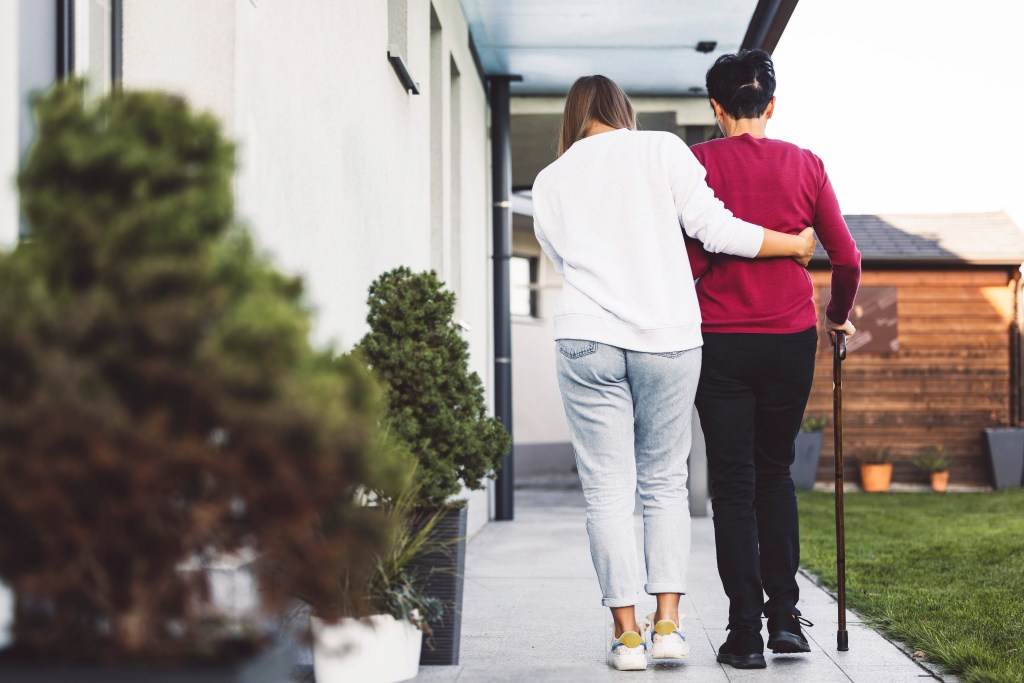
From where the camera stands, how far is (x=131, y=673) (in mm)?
1059

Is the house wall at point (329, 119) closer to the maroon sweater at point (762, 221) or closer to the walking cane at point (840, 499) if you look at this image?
the maroon sweater at point (762, 221)

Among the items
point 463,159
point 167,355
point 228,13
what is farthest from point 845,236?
point 463,159

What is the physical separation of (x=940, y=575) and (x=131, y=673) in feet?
13.8

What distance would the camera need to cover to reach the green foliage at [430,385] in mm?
2582

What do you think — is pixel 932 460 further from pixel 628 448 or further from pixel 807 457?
pixel 628 448

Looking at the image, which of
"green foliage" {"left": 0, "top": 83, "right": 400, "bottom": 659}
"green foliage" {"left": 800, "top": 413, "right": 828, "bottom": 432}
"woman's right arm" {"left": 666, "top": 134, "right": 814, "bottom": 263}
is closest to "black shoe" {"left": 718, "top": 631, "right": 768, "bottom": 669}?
"woman's right arm" {"left": 666, "top": 134, "right": 814, "bottom": 263}

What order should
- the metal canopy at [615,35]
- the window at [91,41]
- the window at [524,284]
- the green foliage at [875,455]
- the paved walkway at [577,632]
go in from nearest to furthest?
the window at [91,41] < the paved walkway at [577,632] < the metal canopy at [615,35] < the green foliage at [875,455] < the window at [524,284]

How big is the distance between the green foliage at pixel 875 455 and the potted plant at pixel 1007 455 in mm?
1017

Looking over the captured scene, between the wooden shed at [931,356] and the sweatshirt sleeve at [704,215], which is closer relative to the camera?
the sweatshirt sleeve at [704,215]

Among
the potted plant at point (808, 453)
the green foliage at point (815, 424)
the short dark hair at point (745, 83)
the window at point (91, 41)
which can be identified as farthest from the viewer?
the green foliage at point (815, 424)

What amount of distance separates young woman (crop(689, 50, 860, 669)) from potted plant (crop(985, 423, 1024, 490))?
9541 millimetres

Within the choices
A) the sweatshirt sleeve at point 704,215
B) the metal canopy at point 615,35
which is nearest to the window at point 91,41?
the sweatshirt sleeve at point 704,215

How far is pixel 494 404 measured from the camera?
7.40 m

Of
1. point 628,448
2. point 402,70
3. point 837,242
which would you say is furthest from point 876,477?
point 628,448
